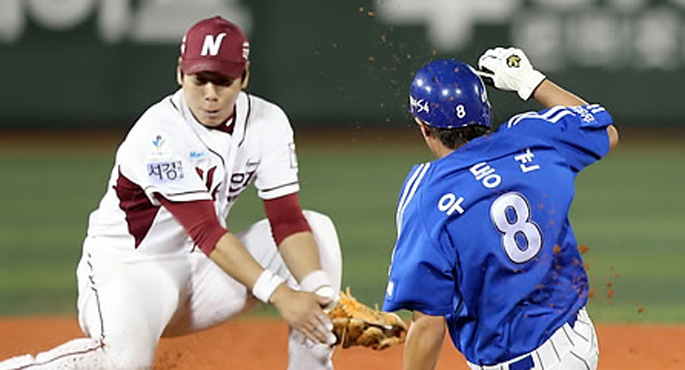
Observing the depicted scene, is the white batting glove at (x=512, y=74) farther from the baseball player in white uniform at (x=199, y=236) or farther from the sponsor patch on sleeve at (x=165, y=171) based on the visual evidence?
the sponsor patch on sleeve at (x=165, y=171)

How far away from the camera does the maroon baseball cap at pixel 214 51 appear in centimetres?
450

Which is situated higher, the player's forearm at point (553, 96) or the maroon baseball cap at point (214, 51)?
the maroon baseball cap at point (214, 51)

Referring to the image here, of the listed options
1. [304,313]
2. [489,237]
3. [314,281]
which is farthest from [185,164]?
[489,237]

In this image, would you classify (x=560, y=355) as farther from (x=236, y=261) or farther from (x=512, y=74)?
(x=236, y=261)

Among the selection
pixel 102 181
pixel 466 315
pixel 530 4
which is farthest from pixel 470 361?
pixel 530 4

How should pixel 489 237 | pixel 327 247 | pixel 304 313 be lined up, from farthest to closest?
pixel 327 247 < pixel 304 313 < pixel 489 237

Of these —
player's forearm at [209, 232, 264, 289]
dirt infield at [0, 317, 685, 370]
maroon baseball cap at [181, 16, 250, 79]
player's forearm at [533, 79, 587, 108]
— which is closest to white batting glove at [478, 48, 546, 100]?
player's forearm at [533, 79, 587, 108]

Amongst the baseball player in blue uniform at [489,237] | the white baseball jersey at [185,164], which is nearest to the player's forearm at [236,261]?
the white baseball jersey at [185,164]

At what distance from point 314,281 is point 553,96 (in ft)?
4.15

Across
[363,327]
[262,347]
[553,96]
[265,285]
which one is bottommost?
[262,347]

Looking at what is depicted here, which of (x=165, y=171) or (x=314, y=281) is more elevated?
(x=165, y=171)

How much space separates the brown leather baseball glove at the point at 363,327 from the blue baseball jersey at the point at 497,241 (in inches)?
33.4

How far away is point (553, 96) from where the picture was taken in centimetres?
414

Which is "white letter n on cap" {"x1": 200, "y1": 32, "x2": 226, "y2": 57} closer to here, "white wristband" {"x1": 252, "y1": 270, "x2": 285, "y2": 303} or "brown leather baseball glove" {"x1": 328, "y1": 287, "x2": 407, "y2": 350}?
"white wristband" {"x1": 252, "y1": 270, "x2": 285, "y2": 303}
